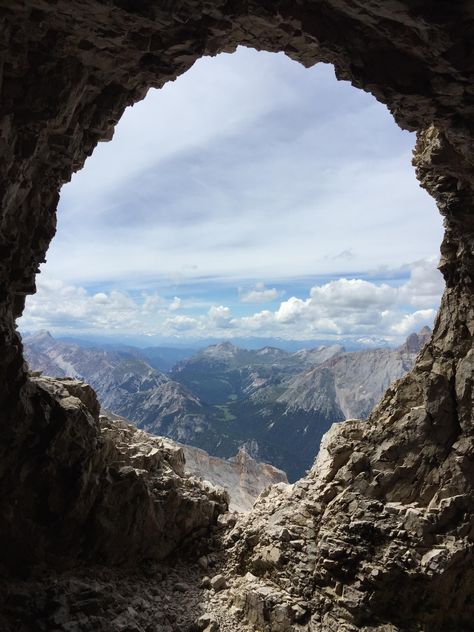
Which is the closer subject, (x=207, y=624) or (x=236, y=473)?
(x=207, y=624)

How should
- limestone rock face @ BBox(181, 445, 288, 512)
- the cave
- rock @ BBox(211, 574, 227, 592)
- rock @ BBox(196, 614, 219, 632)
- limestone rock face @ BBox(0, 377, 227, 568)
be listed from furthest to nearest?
1. limestone rock face @ BBox(181, 445, 288, 512)
2. rock @ BBox(211, 574, 227, 592)
3. limestone rock face @ BBox(0, 377, 227, 568)
4. rock @ BBox(196, 614, 219, 632)
5. the cave

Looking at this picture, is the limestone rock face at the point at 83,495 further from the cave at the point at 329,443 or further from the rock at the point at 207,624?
the rock at the point at 207,624

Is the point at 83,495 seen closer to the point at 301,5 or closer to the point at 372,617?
the point at 372,617

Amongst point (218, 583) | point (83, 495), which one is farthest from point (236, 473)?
point (83, 495)

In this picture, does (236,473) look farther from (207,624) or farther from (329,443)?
(207,624)

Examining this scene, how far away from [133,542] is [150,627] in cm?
625

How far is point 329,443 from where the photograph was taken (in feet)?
107

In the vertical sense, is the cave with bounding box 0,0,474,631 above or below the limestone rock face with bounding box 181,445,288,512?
above

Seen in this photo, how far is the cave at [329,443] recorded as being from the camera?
1719cm

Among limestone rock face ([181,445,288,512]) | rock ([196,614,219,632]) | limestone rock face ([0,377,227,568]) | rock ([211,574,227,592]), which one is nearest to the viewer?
rock ([196,614,219,632])

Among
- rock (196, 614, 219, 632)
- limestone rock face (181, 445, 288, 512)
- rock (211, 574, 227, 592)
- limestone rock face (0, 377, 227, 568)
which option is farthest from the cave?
limestone rock face (181, 445, 288, 512)

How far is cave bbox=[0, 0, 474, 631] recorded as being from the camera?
17188mm

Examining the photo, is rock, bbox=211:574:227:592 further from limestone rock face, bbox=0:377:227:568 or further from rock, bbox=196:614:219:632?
limestone rock face, bbox=0:377:227:568

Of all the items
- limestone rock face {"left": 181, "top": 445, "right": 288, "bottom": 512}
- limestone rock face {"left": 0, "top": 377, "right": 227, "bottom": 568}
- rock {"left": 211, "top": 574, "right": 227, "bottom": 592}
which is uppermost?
limestone rock face {"left": 0, "top": 377, "right": 227, "bottom": 568}
